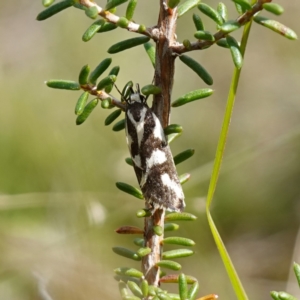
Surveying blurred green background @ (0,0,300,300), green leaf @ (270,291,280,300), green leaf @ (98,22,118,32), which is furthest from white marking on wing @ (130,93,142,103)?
blurred green background @ (0,0,300,300)

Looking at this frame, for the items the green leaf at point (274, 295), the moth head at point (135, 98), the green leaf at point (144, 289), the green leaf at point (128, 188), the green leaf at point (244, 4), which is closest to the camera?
the green leaf at point (274, 295)

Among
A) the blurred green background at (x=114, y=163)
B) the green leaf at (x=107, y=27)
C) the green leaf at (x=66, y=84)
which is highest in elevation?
the green leaf at (x=107, y=27)

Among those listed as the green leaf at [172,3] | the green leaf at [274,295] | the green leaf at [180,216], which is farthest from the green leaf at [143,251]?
the green leaf at [172,3]

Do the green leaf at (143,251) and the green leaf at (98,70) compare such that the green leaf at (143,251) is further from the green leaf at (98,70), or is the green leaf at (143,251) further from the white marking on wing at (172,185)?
the green leaf at (98,70)

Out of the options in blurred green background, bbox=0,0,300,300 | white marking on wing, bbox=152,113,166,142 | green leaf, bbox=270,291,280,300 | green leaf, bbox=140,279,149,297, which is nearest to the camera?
green leaf, bbox=270,291,280,300

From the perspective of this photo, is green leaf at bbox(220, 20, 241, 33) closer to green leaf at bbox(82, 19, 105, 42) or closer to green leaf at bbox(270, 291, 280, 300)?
green leaf at bbox(82, 19, 105, 42)

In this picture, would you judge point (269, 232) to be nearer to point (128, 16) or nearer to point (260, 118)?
point (260, 118)

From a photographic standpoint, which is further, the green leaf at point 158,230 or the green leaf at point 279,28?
the green leaf at point 158,230

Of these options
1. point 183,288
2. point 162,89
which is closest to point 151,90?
point 162,89
